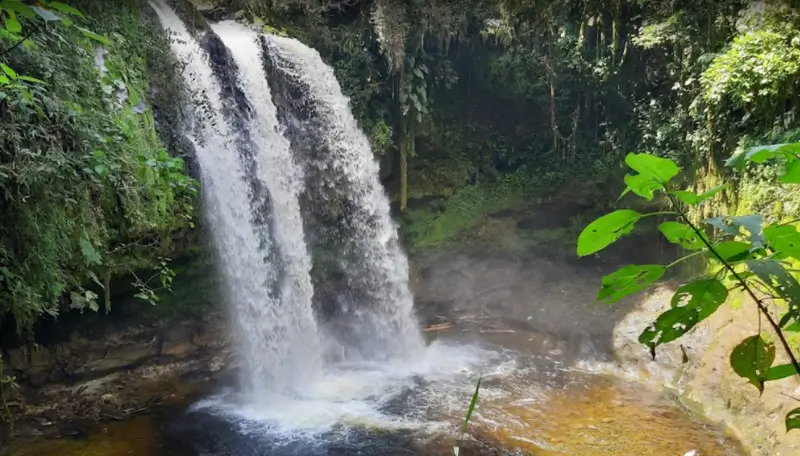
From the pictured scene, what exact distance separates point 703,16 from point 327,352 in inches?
312

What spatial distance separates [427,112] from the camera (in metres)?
11.6

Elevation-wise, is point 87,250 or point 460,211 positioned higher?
point 87,250

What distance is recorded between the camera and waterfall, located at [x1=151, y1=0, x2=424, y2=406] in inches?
328

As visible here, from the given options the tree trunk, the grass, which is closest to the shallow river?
the grass

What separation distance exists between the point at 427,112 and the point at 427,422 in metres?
6.62

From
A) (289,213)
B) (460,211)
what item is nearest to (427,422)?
(289,213)

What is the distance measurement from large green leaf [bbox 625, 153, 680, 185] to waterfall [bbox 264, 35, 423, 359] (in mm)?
9057

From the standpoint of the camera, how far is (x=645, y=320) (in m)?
8.71

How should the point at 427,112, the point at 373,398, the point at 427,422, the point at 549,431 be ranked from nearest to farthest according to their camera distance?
1. the point at 549,431
2. the point at 427,422
3. the point at 373,398
4. the point at 427,112

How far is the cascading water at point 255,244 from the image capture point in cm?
812

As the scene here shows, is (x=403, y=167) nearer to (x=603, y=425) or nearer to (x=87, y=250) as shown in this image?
(x=603, y=425)

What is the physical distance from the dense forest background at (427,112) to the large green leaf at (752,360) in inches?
77.0

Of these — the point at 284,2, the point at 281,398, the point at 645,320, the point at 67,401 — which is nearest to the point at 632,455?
the point at 645,320

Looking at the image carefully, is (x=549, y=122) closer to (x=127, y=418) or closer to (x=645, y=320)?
(x=645, y=320)
